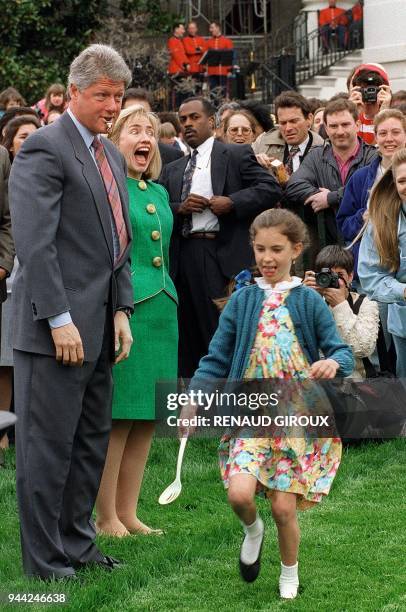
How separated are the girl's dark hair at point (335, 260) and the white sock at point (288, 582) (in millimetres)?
3228

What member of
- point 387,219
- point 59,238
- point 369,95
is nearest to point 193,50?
point 369,95

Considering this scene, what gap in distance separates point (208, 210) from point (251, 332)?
3460mm

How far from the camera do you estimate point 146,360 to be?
6508 millimetres

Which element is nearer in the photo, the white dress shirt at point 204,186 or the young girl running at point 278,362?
the young girl running at point 278,362

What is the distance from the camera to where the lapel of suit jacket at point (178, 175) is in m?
8.85

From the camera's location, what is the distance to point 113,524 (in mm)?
6469

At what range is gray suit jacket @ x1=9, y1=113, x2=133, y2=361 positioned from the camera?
210 inches

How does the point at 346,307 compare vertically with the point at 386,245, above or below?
below

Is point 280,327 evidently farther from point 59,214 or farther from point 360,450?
point 360,450

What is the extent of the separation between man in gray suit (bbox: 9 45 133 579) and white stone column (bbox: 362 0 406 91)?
52.8 feet

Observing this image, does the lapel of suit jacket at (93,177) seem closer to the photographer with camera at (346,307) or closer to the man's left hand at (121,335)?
the man's left hand at (121,335)

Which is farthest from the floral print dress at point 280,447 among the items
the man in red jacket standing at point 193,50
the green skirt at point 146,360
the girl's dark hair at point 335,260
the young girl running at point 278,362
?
the man in red jacket standing at point 193,50

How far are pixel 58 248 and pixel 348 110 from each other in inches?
165

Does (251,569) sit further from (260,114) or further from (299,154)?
(260,114)
